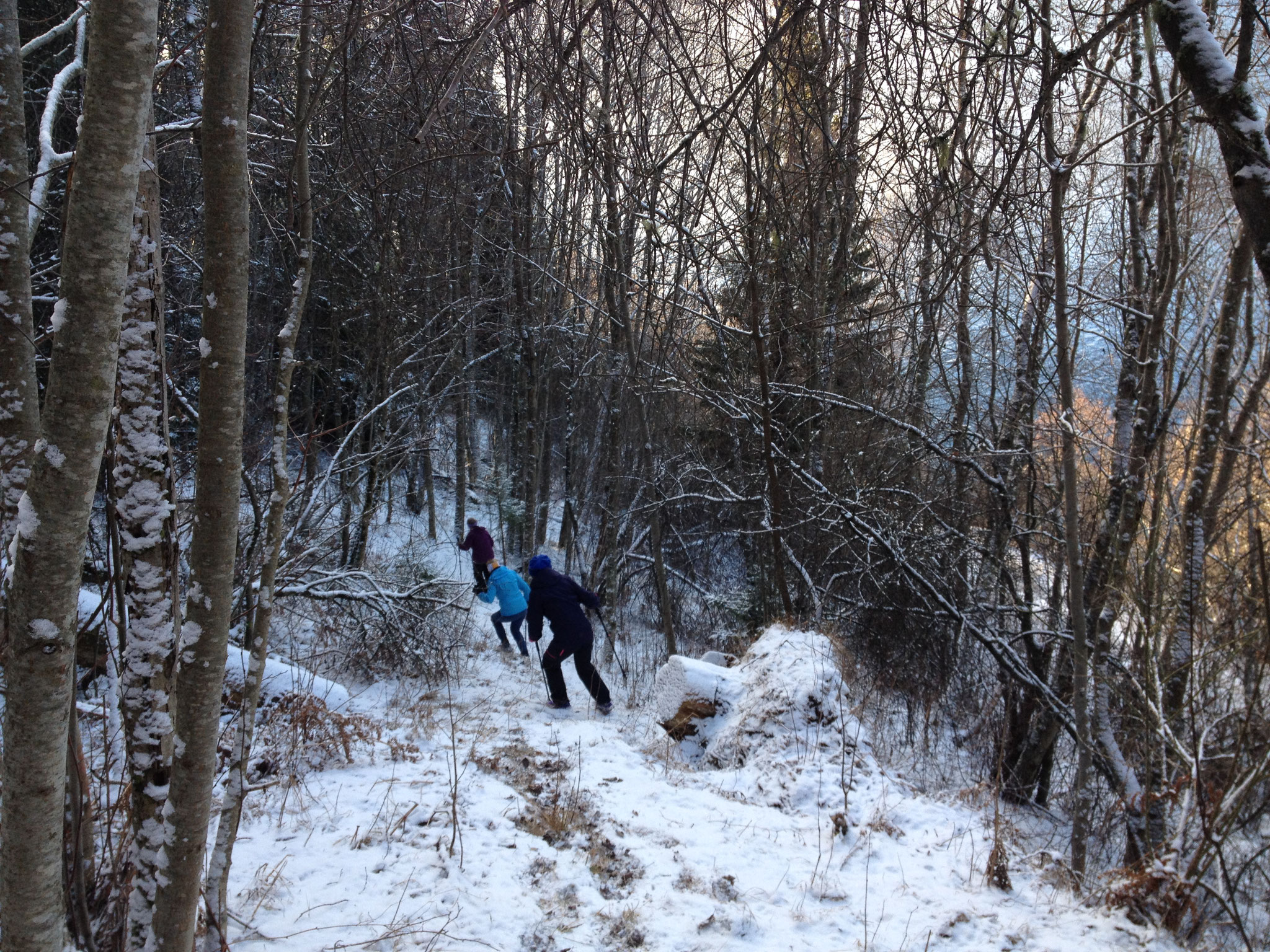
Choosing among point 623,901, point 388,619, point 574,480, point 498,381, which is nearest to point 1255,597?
point 623,901

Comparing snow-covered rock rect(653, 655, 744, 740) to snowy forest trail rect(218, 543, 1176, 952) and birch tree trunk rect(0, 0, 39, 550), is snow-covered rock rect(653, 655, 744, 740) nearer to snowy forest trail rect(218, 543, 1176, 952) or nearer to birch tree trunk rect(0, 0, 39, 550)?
snowy forest trail rect(218, 543, 1176, 952)

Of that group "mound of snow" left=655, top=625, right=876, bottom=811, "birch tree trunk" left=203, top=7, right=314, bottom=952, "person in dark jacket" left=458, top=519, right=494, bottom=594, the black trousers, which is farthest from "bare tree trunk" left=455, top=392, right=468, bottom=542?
"birch tree trunk" left=203, top=7, right=314, bottom=952

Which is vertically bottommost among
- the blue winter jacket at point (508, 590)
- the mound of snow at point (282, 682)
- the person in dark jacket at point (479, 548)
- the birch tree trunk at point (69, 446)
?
the mound of snow at point (282, 682)

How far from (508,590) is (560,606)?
213 centimetres

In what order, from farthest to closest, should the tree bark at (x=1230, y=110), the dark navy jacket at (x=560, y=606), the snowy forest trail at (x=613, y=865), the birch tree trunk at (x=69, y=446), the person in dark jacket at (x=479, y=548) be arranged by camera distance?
1. the person in dark jacket at (x=479, y=548)
2. the dark navy jacket at (x=560, y=606)
3. the snowy forest trail at (x=613, y=865)
4. the tree bark at (x=1230, y=110)
5. the birch tree trunk at (x=69, y=446)

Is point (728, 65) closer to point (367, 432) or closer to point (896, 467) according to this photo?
point (896, 467)

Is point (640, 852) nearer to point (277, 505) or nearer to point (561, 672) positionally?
point (277, 505)

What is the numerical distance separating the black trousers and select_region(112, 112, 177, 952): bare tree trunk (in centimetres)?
493

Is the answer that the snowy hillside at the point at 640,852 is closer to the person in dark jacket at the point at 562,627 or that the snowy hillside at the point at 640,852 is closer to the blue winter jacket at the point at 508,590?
the person in dark jacket at the point at 562,627

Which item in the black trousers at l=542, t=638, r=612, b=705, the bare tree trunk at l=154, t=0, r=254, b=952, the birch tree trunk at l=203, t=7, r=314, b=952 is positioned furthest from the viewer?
the black trousers at l=542, t=638, r=612, b=705

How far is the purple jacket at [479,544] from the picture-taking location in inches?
415

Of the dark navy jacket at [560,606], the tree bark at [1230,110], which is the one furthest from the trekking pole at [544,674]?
the tree bark at [1230,110]

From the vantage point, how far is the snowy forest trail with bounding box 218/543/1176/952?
2.91 m

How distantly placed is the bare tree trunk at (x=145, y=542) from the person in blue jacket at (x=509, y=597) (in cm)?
675
